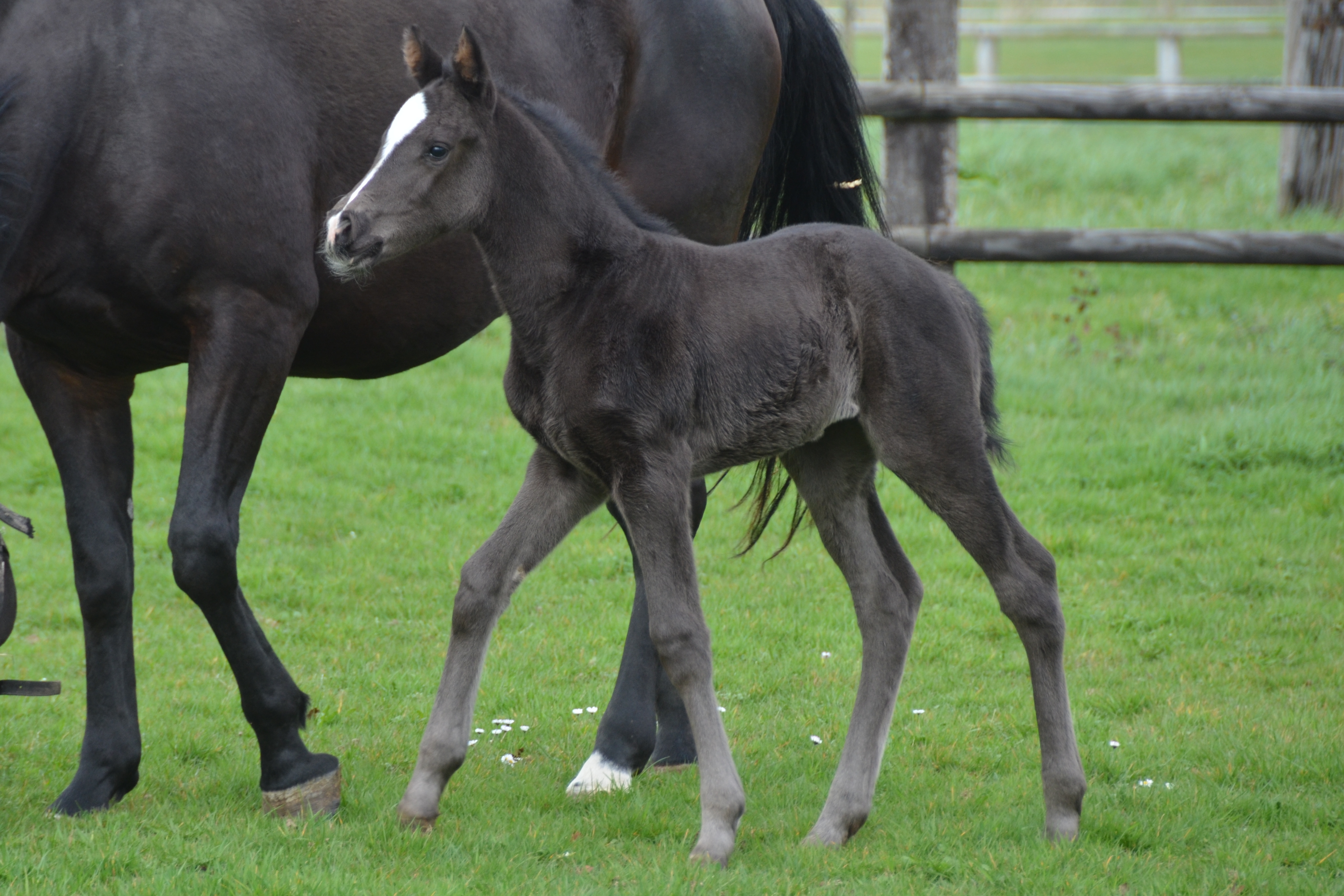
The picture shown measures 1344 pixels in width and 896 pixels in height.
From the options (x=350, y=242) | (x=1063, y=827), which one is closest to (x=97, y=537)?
(x=350, y=242)

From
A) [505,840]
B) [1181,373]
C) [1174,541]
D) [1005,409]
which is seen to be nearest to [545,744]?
[505,840]

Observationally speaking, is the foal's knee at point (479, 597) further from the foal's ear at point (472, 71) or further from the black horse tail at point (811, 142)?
the black horse tail at point (811, 142)

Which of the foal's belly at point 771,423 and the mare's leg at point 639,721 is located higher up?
the foal's belly at point 771,423

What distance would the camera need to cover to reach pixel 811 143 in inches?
213

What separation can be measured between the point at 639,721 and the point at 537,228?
1.76 metres

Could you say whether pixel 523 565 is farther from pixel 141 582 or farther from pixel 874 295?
pixel 141 582

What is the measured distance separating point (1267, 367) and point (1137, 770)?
5.29 meters

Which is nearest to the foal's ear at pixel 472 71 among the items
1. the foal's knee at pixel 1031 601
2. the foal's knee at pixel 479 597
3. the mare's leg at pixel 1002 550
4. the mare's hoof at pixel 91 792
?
the foal's knee at pixel 479 597

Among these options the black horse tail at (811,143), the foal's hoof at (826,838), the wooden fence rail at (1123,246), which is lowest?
the foal's hoof at (826,838)

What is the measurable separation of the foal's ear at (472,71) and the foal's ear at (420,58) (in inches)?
2.9

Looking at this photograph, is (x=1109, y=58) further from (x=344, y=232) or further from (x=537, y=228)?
(x=344, y=232)

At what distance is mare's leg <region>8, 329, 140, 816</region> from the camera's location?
3.97 meters

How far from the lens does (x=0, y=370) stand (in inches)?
358

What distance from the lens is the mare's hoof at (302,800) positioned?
12.7ft
